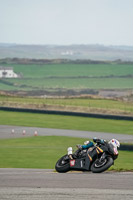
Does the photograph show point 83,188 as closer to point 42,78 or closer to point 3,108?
point 3,108

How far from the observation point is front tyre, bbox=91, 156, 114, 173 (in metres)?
15.6

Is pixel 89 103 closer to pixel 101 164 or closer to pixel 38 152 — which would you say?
pixel 38 152

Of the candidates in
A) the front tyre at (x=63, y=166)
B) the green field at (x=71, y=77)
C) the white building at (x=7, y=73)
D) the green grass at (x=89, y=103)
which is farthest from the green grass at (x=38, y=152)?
the white building at (x=7, y=73)

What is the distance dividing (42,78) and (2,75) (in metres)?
10.9

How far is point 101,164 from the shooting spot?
15.8m

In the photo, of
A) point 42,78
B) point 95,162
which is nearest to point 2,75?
point 42,78

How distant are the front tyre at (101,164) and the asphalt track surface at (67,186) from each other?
23cm

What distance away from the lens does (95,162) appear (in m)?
15.9

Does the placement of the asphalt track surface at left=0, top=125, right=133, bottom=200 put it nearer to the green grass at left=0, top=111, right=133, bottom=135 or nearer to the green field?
the green grass at left=0, top=111, right=133, bottom=135

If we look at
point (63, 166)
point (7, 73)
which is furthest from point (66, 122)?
point (7, 73)

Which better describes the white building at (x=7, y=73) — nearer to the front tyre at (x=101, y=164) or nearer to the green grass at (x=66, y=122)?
the green grass at (x=66, y=122)

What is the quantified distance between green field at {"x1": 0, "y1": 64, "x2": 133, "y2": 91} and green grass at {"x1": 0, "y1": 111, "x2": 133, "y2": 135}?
68.0 metres

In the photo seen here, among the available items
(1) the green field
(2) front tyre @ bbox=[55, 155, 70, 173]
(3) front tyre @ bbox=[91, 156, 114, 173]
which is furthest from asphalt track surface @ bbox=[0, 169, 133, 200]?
(1) the green field

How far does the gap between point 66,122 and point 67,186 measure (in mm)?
31915
